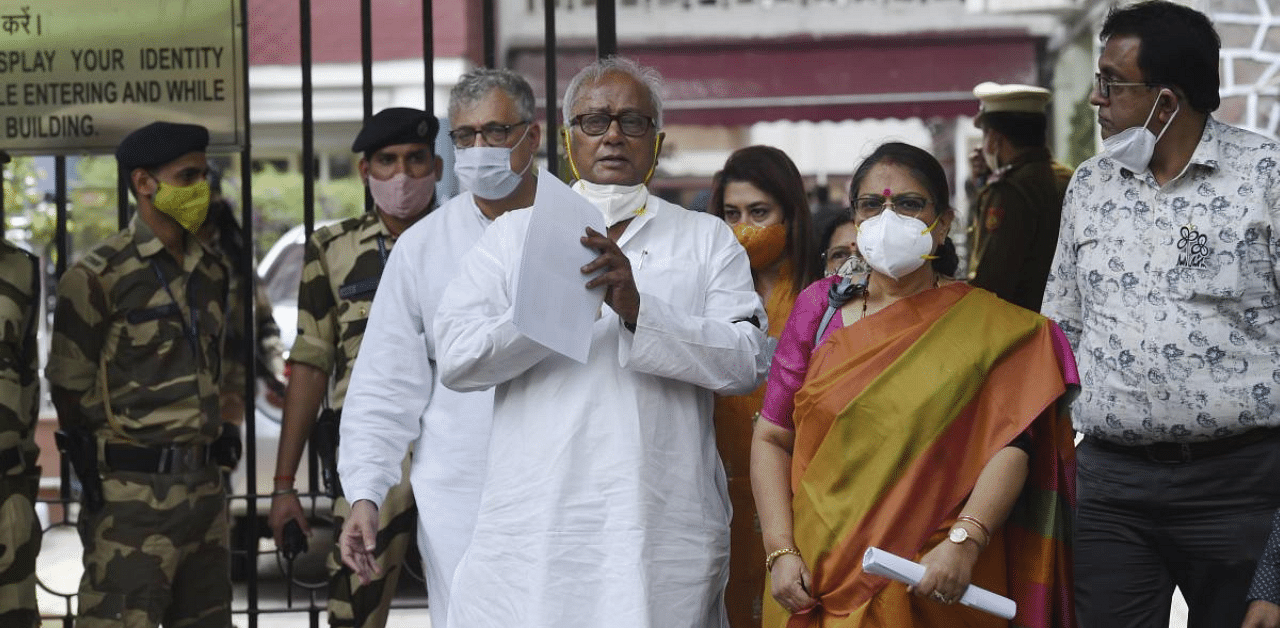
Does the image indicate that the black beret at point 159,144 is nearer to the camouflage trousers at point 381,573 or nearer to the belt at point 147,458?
the belt at point 147,458

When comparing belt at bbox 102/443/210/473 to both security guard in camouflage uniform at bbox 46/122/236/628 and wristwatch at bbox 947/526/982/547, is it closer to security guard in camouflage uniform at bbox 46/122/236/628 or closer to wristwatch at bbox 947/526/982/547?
security guard in camouflage uniform at bbox 46/122/236/628

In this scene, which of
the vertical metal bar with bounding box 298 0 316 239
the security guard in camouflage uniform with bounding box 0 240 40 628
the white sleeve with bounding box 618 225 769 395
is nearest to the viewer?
the white sleeve with bounding box 618 225 769 395

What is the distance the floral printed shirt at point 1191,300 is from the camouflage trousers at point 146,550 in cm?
263

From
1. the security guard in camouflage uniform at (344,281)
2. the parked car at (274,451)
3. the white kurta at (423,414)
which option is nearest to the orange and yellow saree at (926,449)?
the white kurta at (423,414)

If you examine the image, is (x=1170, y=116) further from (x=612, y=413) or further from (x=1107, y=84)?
(x=612, y=413)

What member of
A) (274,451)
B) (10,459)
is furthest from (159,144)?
(274,451)

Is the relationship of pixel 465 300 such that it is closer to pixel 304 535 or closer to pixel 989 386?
pixel 989 386

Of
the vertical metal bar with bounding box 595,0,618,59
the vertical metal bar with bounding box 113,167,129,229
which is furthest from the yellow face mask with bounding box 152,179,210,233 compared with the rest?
the vertical metal bar with bounding box 595,0,618,59

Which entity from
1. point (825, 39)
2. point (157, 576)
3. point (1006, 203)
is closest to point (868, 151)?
point (1006, 203)

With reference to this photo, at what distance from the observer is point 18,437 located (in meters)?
4.93

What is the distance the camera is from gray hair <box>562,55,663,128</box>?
391cm

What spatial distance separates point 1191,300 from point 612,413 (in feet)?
4.59

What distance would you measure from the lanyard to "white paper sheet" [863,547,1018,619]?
261 cm

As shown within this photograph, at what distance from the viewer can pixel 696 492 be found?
12.2 feet
